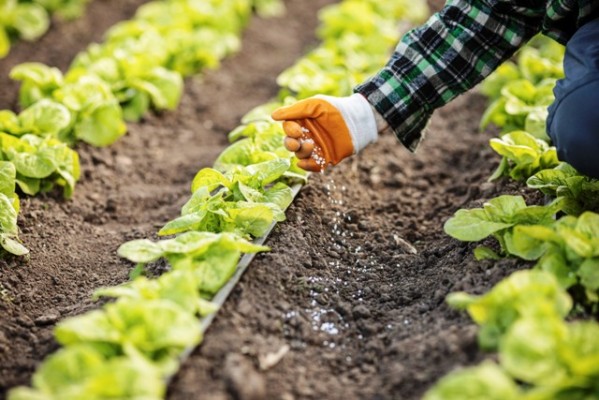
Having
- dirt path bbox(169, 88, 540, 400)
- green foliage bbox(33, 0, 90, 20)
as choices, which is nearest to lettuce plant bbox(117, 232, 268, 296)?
dirt path bbox(169, 88, 540, 400)

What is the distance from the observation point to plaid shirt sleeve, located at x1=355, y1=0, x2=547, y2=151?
291 cm

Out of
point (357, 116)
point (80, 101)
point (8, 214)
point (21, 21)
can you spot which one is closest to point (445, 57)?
point (357, 116)

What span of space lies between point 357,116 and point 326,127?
Result: 133 mm

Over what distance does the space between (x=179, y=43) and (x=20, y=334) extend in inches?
112

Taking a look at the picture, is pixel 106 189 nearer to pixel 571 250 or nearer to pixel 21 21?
pixel 571 250

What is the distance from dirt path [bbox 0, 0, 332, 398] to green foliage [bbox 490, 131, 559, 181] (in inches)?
63.0

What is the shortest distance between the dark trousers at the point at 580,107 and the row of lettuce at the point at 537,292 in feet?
0.67

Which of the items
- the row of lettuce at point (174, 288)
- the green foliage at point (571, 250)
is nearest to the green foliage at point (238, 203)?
the row of lettuce at point (174, 288)

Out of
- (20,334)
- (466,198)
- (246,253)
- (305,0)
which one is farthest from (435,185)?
(305,0)

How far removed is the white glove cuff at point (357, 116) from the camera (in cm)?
291

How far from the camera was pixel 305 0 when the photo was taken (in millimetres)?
7438

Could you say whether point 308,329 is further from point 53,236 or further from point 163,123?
point 163,123

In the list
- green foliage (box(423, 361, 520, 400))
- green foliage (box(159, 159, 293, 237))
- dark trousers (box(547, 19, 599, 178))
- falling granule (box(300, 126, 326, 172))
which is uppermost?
dark trousers (box(547, 19, 599, 178))

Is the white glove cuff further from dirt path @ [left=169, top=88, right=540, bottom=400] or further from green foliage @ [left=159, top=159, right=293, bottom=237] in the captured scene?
dirt path @ [left=169, top=88, right=540, bottom=400]
